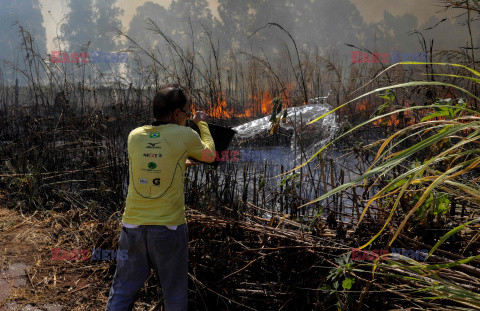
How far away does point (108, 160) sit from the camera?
3.71 metres

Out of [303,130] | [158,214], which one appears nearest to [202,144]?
[158,214]

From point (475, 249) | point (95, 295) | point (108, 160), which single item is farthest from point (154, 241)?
point (108, 160)

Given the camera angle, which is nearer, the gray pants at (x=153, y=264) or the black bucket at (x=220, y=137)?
the gray pants at (x=153, y=264)

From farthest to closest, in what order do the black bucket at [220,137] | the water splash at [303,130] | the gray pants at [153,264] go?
the water splash at [303,130] → the black bucket at [220,137] → the gray pants at [153,264]

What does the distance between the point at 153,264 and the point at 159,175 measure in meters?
0.37

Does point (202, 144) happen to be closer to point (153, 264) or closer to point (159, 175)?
point (159, 175)

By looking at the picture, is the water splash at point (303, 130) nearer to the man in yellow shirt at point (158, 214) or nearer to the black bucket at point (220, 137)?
the black bucket at point (220, 137)

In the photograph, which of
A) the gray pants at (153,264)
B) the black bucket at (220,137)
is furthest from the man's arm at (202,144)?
the gray pants at (153,264)

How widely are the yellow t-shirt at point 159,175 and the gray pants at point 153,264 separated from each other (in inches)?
1.9

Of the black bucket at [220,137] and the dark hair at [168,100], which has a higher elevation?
the dark hair at [168,100]

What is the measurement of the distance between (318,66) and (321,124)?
108 centimetres

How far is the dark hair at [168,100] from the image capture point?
1.73m

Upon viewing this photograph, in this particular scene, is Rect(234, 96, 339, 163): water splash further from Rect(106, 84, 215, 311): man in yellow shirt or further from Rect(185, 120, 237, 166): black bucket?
Rect(106, 84, 215, 311): man in yellow shirt

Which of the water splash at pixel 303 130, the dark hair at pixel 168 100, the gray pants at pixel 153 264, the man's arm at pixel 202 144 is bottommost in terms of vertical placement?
the gray pants at pixel 153 264
